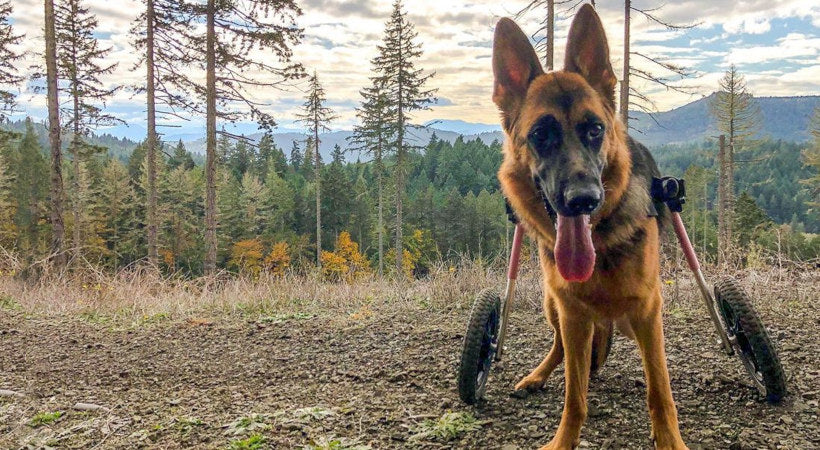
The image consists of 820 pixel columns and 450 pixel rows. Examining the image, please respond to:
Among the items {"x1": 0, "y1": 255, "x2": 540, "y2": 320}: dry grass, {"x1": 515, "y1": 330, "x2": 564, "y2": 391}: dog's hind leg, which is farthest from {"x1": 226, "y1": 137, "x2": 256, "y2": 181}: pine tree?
{"x1": 515, "y1": 330, "x2": 564, "y2": 391}: dog's hind leg

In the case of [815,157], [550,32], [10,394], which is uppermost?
[550,32]

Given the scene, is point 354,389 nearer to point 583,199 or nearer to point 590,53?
point 583,199

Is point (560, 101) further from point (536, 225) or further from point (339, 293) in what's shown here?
point (339, 293)

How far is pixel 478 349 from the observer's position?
10.2 ft

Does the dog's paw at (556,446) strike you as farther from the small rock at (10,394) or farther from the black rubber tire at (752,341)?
the small rock at (10,394)

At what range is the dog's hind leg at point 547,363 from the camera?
10.8 ft

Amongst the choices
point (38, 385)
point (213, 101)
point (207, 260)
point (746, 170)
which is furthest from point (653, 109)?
point (746, 170)

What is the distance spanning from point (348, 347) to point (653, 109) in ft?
48.6

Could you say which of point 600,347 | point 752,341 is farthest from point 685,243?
point 600,347

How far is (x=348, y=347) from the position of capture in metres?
4.84

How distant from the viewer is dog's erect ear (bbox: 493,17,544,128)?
271cm

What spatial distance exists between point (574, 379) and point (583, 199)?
110 centimetres

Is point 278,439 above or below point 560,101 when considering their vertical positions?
below

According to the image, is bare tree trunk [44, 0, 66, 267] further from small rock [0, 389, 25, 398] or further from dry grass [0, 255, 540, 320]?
small rock [0, 389, 25, 398]
